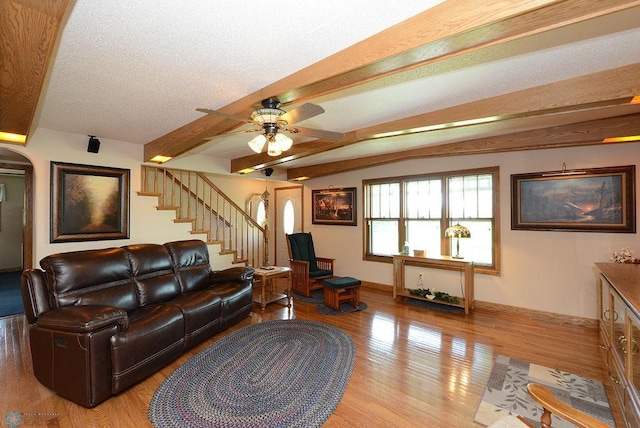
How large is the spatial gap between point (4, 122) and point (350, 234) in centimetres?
519

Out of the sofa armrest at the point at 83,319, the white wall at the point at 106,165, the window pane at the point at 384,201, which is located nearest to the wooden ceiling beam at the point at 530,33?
the sofa armrest at the point at 83,319

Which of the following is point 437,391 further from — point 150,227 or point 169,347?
point 150,227

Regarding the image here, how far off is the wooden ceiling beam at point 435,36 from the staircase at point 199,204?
345 cm

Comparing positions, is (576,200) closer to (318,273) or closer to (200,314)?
(318,273)

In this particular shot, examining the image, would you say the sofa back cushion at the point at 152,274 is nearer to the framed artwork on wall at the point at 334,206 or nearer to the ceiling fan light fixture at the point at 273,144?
the ceiling fan light fixture at the point at 273,144

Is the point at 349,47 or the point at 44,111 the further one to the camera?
the point at 44,111

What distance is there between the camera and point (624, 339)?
6.51 ft

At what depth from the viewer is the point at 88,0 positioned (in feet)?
4.65

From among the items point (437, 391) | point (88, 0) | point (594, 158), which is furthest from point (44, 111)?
point (594, 158)

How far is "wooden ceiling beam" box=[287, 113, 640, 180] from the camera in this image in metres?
3.16

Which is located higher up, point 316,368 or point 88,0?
point 88,0

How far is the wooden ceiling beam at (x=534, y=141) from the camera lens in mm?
3160

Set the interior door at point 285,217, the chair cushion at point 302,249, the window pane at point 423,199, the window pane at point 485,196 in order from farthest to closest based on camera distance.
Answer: the interior door at point 285,217 < the chair cushion at point 302,249 < the window pane at point 423,199 < the window pane at point 485,196

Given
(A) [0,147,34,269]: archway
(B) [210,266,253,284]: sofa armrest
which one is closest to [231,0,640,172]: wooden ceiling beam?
(B) [210,266,253,284]: sofa armrest
